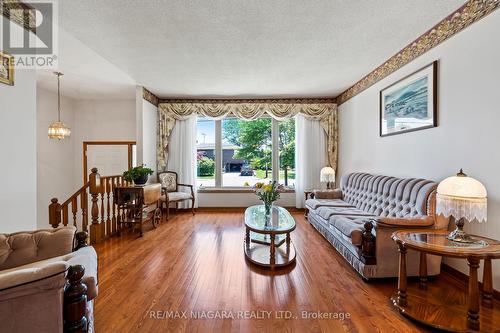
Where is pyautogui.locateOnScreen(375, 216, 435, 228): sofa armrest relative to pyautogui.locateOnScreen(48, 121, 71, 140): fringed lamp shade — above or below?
below

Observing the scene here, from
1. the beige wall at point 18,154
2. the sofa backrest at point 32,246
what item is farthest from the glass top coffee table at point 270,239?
the beige wall at point 18,154

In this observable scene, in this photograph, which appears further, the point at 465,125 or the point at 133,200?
the point at 133,200

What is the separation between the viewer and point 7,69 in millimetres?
2125

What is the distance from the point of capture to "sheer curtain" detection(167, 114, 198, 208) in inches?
224

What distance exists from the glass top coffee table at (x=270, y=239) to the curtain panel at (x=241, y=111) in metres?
2.71

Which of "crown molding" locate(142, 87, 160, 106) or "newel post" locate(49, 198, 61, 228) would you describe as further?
"crown molding" locate(142, 87, 160, 106)

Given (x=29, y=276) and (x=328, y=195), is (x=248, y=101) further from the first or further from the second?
(x=29, y=276)

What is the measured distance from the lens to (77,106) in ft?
18.8

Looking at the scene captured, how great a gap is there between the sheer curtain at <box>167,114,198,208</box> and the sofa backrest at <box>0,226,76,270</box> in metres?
3.83
